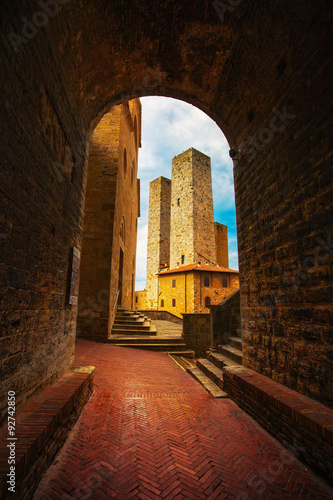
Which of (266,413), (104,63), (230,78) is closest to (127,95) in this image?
(104,63)

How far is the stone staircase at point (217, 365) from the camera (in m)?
4.52

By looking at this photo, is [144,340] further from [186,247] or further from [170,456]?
[186,247]

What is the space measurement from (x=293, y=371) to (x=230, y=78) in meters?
4.92

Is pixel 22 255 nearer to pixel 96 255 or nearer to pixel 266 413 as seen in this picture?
pixel 266 413

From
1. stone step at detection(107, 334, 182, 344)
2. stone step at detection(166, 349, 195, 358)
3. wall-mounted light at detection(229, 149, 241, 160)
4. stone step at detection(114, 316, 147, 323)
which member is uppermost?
wall-mounted light at detection(229, 149, 241, 160)

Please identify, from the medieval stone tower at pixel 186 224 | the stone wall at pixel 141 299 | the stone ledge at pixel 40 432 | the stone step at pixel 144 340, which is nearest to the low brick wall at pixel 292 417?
the stone ledge at pixel 40 432

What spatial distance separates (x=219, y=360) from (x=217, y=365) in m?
0.24

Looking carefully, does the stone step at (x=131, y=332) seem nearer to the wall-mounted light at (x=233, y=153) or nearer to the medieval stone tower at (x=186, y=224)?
the wall-mounted light at (x=233, y=153)

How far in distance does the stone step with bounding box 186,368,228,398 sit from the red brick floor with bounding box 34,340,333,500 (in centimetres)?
17

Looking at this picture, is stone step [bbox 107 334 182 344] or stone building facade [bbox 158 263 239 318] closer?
stone step [bbox 107 334 182 344]

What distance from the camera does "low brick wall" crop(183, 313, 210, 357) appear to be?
8.95 metres

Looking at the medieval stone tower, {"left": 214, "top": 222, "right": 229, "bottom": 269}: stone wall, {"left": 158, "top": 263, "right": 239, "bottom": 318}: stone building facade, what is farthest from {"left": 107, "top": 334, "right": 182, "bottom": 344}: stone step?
{"left": 214, "top": 222, "right": 229, "bottom": 269}: stone wall

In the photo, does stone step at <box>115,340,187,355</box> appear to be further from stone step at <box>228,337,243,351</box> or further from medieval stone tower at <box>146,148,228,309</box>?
medieval stone tower at <box>146,148,228,309</box>

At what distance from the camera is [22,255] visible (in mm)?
2338
